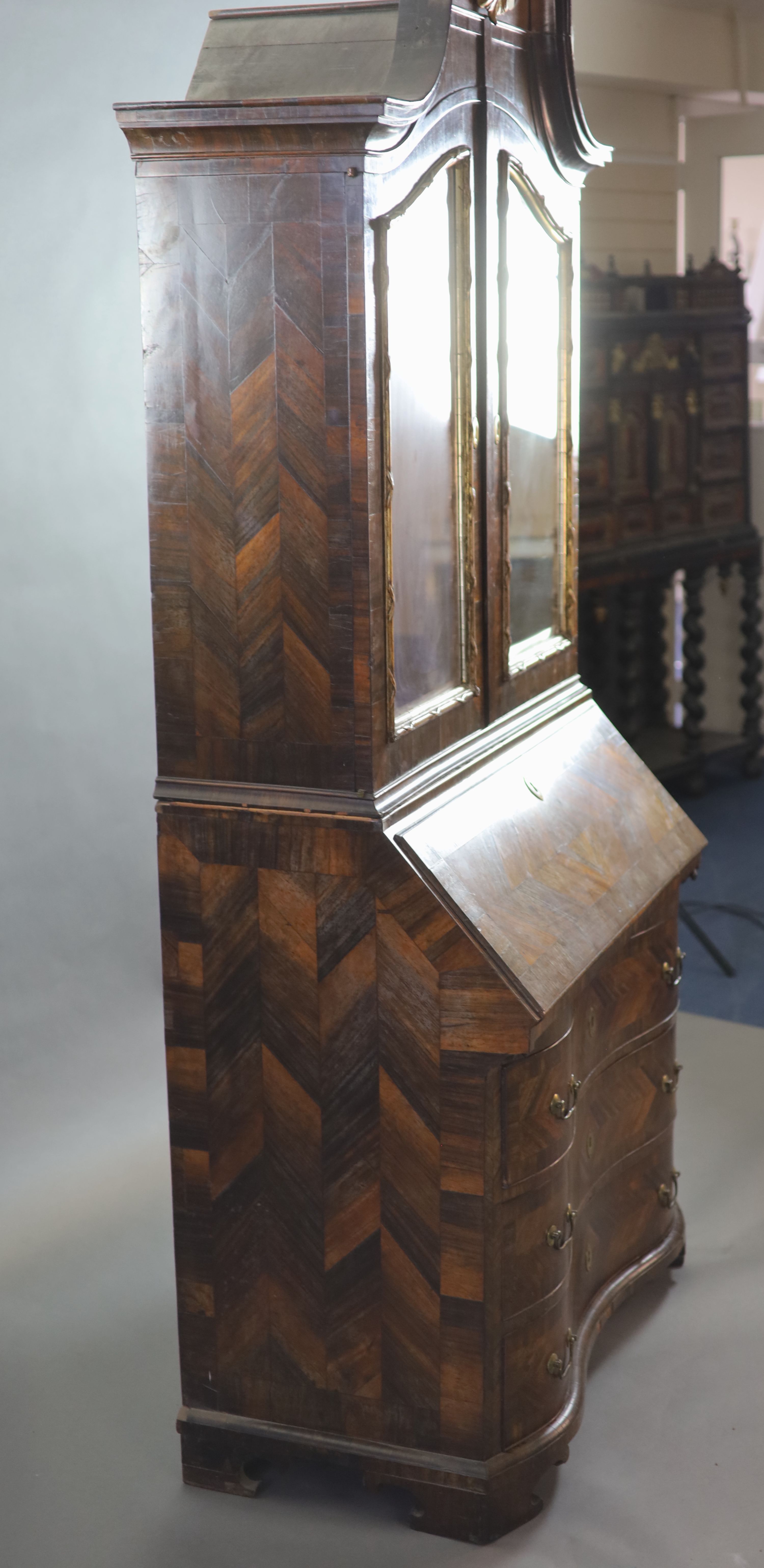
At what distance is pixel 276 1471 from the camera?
2.40 meters

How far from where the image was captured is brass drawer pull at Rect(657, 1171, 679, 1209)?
9.18 ft

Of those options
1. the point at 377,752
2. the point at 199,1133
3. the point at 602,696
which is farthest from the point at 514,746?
the point at 602,696

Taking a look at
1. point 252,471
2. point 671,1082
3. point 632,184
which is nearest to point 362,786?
point 252,471

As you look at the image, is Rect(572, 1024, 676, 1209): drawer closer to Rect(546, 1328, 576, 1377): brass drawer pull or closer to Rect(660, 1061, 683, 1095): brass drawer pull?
Rect(660, 1061, 683, 1095): brass drawer pull

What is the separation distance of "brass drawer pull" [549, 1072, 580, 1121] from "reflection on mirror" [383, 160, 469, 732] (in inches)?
22.1

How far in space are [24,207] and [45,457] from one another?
18.0 inches

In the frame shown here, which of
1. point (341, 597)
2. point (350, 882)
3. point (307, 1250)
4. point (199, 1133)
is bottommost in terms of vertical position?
point (307, 1250)

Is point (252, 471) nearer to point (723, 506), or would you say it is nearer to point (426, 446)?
point (426, 446)

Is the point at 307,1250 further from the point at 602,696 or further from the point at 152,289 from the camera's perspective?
the point at 602,696

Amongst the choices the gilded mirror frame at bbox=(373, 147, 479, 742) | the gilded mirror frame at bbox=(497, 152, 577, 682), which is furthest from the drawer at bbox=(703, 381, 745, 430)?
the gilded mirror frame at bbox=(373, 147, 479, 742)

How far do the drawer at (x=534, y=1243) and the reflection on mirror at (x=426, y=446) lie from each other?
675 mm

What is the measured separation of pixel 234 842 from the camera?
6.99 feet

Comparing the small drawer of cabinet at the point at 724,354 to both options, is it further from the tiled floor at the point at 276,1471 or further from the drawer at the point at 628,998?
the drawer at the point at 628,998

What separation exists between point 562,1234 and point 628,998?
18.6 inches
